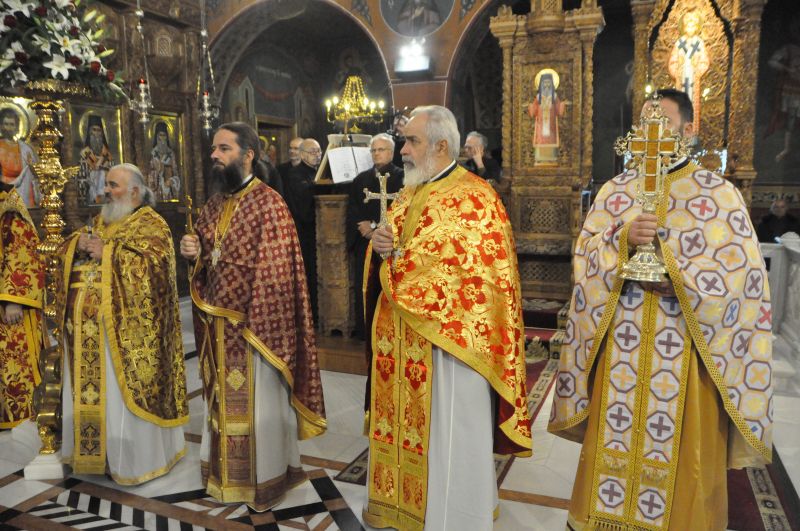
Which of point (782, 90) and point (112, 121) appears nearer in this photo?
point (112, 121)

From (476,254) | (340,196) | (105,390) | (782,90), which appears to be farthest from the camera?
(782,90)

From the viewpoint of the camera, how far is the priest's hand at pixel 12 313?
417 cm

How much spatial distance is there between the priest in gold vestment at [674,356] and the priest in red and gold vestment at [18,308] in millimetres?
3710

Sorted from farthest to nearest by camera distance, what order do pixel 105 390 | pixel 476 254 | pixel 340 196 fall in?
pixel 340 196, pixel 105 390, pixel 476 254

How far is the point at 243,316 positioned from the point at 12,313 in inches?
82.3

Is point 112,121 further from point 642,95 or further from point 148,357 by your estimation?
point 642,95

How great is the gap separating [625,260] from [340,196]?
3.67m

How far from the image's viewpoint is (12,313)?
4.17 meters

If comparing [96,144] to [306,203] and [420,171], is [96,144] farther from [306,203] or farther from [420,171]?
[420,171]

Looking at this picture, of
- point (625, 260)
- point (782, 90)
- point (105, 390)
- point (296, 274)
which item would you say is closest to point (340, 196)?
point (296, 274)

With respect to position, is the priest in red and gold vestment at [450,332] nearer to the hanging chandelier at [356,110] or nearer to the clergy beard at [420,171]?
the clergy beard at [420,171]

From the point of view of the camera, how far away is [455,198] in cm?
260

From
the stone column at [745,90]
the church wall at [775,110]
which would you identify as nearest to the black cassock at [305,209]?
the stone column at [745,90]

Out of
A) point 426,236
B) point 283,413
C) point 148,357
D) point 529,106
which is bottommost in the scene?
point 283,413
